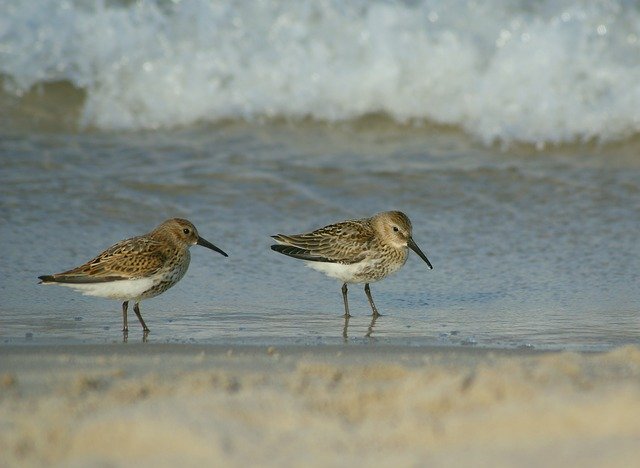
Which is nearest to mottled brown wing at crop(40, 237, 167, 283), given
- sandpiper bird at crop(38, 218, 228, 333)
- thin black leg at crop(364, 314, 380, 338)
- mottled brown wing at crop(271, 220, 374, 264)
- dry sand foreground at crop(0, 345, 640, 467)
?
sandpiper bird at crop(38, 218, 228, 333)

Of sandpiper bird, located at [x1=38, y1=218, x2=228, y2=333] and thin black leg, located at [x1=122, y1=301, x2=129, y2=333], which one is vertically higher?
sandpiper bird, located at [x1=38, y1=218, x2=228, y2=333]

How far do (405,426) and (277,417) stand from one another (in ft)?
1.72

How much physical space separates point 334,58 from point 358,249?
5562mm

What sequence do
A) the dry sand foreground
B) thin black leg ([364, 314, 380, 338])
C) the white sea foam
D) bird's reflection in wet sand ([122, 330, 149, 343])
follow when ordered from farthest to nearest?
1. the white sea foam
2. thin black leg ([364, 314, 380, 338])
3. bird's reflection in wet sand ([122, 330, 149, 343])
4. the dry sand foreground

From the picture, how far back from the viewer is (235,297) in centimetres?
799

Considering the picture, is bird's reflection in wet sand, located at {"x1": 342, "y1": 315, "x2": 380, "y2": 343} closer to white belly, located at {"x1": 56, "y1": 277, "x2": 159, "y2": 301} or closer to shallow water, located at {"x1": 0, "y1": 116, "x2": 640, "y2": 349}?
shallow water, located at {"x1": 0, "y1": 116, "x2": 640, "y2": 349}

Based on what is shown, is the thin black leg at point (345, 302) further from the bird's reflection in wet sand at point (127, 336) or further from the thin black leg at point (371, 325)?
the bird's reflection in wet sand at point (127, 336)

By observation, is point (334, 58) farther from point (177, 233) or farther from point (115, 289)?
point (115, 289)

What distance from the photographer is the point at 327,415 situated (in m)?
4.47

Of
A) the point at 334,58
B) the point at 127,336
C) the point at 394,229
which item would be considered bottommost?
the point at 127,336

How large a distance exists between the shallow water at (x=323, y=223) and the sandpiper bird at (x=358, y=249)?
25cm

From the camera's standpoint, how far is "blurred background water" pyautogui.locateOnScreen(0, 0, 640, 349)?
25.4 feet

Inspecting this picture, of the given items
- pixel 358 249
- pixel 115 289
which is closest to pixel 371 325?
pixel 358 249

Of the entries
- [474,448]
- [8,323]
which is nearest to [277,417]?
[474,448]
